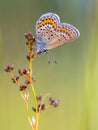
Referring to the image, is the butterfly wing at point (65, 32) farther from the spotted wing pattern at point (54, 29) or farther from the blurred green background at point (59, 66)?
the blurred green background at point (59, 66)

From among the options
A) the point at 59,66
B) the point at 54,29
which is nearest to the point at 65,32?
the point at 54,29

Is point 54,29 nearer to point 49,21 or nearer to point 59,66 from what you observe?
point 49,21

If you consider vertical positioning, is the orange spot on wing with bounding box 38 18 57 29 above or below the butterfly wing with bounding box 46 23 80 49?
above

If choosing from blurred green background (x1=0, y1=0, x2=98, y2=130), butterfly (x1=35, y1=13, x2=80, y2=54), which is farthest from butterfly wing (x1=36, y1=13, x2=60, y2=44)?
blurred green background (x1=0, y1=0, x2=98, y2=130)

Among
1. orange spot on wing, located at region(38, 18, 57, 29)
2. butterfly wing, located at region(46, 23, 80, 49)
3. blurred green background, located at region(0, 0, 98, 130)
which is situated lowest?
blurred green background, located at region(0, 0, 98, 130)

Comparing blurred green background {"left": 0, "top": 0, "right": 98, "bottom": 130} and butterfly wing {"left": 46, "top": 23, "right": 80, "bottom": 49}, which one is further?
blurred green background {"left": 0, "top": 0, "right": 98, "bottom": 130}

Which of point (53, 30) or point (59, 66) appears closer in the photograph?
point (53, 30)

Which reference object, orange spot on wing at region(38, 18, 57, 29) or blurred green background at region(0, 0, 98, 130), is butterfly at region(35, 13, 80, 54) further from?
blurred green background at region(0, 0, 98, 130)

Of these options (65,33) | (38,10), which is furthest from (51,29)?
(38,10)
